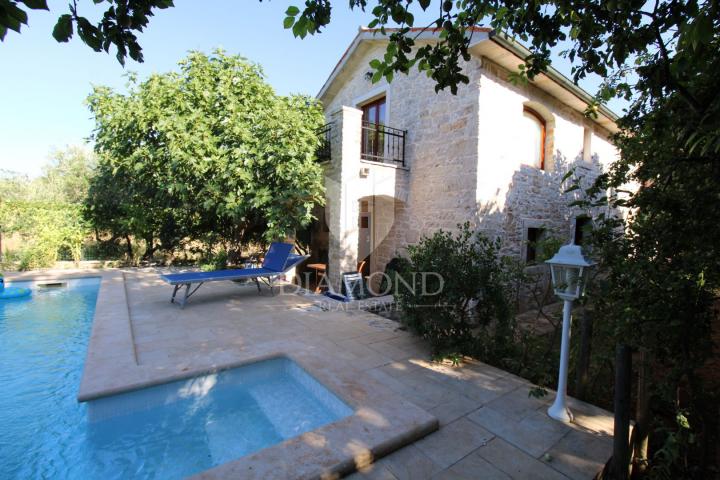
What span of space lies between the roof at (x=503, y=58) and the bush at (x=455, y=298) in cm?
296

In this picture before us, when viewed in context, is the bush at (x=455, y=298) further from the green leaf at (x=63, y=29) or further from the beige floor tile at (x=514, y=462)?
the green leaf at (x=63, y=29)

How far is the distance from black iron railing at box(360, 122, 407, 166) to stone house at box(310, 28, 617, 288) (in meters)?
0.03

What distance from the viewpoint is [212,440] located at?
314 cm

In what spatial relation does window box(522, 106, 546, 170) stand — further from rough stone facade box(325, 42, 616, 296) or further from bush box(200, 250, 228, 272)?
bush box(200, 250, 228, 272)

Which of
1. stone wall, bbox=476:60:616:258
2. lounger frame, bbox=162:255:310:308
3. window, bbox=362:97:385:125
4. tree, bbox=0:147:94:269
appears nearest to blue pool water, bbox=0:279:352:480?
lounger frame, bbox=162:255:310:308

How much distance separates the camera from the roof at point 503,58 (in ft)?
20.8

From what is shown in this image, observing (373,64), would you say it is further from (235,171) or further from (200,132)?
(200,132)

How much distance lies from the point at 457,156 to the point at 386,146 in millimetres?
2229

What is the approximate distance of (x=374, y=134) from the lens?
371 inches

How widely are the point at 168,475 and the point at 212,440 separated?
1.50 feet

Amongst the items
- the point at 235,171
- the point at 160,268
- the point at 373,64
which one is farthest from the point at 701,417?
the point at 160,268

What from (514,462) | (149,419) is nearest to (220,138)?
(149,419)

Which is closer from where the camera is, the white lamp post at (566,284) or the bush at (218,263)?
the white lamp post at (566,284)

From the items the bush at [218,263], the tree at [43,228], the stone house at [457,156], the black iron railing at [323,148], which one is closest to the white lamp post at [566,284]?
the stone house at [457,156]
